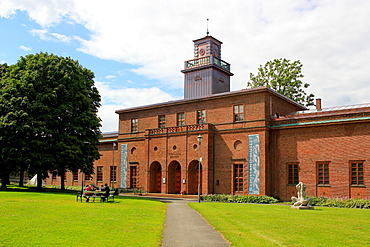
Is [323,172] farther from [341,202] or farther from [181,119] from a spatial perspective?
[181,119]

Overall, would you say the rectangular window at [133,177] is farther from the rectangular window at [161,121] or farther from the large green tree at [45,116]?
the large green tree at [45,116]

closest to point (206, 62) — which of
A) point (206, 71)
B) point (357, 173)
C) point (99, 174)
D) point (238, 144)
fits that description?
point (206, 71)

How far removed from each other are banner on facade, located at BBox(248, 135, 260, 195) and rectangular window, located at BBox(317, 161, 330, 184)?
509cm

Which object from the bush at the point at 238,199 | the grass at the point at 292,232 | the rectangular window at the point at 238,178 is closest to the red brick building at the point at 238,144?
the rectangular window at the point at 238,178

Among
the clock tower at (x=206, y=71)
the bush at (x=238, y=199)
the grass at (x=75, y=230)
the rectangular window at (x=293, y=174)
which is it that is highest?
the clock tower at (x=206, y=71)

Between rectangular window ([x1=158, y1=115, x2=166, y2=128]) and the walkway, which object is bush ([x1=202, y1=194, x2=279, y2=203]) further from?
the walkway

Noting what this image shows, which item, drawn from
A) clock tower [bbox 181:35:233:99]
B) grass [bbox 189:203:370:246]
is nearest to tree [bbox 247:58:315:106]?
clock tower [bbox 181:35:233:99]

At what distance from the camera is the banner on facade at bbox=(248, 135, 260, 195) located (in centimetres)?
3291

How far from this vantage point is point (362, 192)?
2859 cm

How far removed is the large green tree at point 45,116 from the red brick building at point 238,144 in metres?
7.56

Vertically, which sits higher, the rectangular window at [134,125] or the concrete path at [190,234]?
the rectangular window at [134,125]

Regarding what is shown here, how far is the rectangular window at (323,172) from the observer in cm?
3064

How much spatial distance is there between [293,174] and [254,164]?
3458 millimetres

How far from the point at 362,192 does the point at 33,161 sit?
27096 mm
